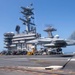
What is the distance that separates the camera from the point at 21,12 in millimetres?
174000

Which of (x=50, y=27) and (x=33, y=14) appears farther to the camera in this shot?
(x=33, y=14)

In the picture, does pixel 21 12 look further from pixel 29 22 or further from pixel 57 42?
pixel 57 42

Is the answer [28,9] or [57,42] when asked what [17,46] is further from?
[57,42]

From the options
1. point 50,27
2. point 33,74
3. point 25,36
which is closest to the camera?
point 33,74

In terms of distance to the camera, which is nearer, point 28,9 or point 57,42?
point 57,42

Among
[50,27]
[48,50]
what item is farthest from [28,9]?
[48,50]

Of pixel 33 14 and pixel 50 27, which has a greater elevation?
pixel 33 14

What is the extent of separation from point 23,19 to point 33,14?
30.6 feet

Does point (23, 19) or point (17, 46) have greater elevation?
point (23, 19)

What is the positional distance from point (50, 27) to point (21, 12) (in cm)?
3832

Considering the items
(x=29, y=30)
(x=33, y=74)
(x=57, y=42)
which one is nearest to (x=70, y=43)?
(x=57, y=42)

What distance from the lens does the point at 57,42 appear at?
86438 millimetres

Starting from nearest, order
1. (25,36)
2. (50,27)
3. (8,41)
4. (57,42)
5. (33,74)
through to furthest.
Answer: (33,74)
(57,42)
(50,27)
(25,36)
(8,41)

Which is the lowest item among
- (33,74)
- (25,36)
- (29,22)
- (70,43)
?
(33,74)
